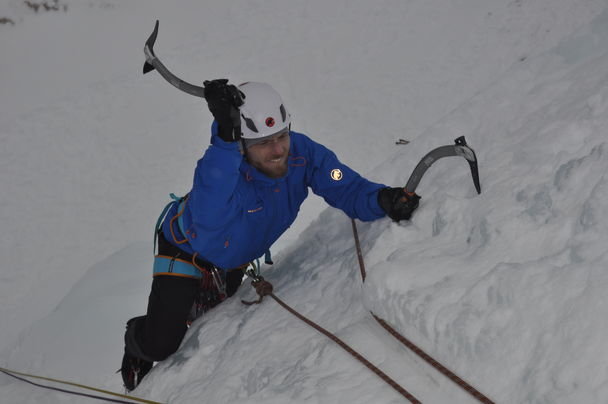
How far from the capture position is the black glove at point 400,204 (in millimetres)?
2252

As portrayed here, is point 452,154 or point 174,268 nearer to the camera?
point 452,154

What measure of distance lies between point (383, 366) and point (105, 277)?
14.7ft

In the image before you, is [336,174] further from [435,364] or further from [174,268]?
[435,364]

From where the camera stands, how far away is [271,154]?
7.84 ft

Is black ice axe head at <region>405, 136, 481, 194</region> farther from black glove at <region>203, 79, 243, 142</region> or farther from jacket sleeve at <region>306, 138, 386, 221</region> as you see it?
black glove at <region>203, 79, 243, 142</region>

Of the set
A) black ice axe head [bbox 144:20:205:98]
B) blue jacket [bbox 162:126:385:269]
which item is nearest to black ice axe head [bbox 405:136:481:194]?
blue jacket [bbox 162:126:385:269]

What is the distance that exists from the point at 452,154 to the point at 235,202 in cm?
89

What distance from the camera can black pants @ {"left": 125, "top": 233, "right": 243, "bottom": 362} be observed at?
108 inches

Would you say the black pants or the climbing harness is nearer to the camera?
the climbing harness

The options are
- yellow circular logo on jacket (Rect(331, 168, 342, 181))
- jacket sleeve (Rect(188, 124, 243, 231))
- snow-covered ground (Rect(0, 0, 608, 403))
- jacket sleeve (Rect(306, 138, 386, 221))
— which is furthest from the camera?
yellow circular logo on jacket (Rect(331, 168, 342, 181))

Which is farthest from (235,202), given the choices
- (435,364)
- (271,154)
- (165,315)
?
(435,364)

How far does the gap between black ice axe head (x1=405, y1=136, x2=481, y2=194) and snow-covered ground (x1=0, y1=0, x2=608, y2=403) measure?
0.07 m

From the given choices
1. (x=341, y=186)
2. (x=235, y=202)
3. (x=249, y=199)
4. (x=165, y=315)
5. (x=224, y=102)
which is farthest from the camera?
(x=165, y=315)

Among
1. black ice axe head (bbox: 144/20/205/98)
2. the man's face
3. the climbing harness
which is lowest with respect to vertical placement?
the climbing harness
